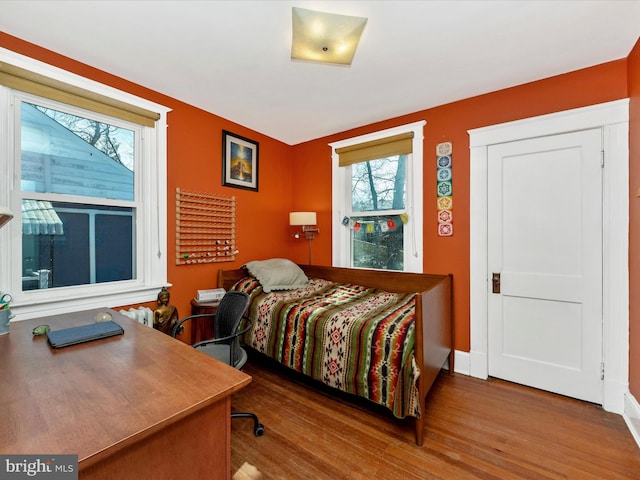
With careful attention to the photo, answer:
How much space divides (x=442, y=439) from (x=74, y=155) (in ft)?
10.7

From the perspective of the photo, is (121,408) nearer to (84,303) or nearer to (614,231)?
(84,303)

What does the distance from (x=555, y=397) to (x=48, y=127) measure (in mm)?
4327

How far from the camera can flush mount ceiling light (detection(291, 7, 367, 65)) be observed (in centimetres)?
166

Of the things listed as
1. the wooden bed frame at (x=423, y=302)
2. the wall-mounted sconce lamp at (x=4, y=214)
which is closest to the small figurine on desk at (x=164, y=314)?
the wooden bed frame at (x=423, y=302)

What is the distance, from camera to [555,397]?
2.23 m

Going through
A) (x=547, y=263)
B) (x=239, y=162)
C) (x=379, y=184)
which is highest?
(x=239, y=162)

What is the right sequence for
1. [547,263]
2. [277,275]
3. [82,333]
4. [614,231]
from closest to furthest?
1. [82,333]
2. [614,231]
3. [547,263]
4. [277,275]

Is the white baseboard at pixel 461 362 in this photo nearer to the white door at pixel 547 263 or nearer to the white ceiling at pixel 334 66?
the white door at pixel 547 263

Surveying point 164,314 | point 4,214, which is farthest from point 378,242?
Answer: point 4,214

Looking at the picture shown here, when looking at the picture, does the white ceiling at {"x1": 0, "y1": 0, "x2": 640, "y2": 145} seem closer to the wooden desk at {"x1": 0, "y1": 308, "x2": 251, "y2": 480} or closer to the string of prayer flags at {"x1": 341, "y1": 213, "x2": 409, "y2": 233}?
the string of prayer flags at {"x1": 341, "y1": 213, "x2": 409, "y2": 233}

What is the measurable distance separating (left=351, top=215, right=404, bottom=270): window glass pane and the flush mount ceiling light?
1692mm

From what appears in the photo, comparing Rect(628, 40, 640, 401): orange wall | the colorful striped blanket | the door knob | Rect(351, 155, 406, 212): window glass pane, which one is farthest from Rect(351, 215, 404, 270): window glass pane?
Rect(628, 40, 640, 401): orange wall

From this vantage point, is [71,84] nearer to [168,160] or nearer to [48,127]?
[48,127]

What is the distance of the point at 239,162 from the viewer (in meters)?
3.26
